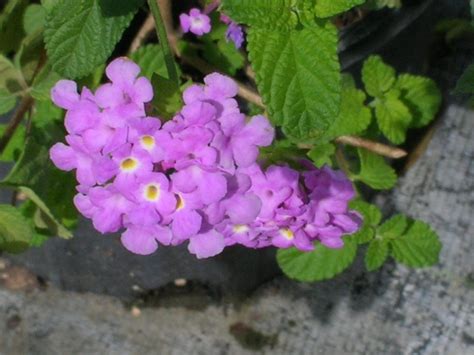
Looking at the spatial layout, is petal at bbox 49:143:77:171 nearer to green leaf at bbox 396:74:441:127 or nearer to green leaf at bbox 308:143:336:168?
green leaf at bbox 308:143:336:168

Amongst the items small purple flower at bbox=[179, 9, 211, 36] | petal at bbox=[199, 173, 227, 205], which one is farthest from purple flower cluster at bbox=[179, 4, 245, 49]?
petal at bbox=[199, 173, 227, 205]

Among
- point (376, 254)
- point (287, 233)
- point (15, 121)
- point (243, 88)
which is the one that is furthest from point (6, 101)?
point (376, 254)

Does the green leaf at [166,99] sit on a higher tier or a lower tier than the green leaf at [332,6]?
lower

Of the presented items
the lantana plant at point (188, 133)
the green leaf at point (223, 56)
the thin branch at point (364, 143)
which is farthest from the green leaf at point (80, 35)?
the thin branch at point (364, 143)

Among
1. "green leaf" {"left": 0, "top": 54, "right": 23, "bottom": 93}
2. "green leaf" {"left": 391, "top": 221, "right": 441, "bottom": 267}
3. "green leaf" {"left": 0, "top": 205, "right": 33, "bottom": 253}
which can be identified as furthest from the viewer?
"green leaf" {"left": 391, "top": 221, "right": 441, "bottom": 267}

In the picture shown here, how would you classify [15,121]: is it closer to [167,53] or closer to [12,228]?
[12,228]

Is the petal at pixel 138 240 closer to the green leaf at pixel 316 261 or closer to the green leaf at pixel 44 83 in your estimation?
the green leaf at pixel 44 83
